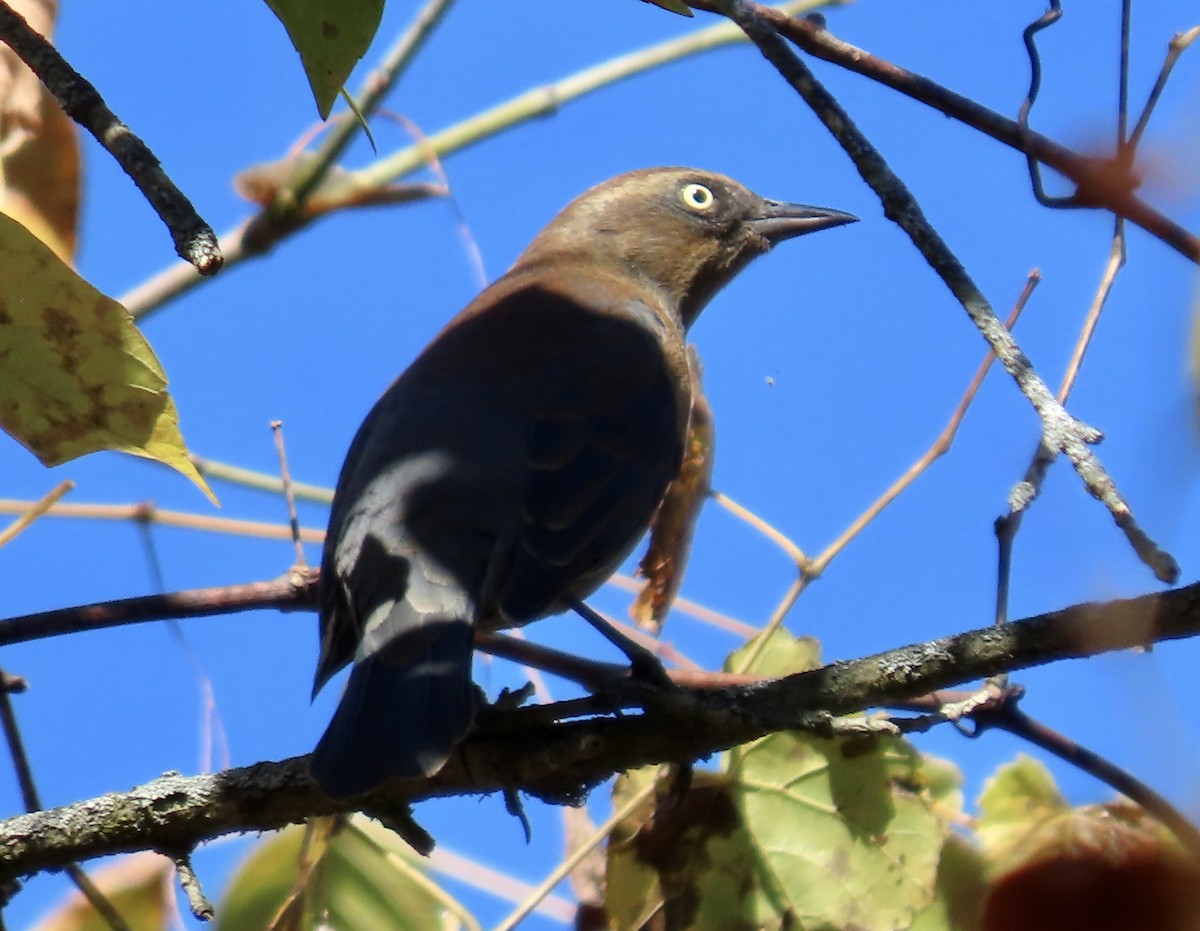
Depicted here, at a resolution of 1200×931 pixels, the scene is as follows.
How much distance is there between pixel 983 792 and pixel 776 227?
10.5 ft

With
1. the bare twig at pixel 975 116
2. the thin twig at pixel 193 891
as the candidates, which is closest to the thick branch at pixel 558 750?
the thin twig at pixel 193 891

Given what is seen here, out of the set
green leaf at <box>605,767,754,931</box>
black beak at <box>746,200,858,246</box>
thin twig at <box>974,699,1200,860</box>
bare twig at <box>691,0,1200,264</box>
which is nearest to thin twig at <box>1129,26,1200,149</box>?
bare twig at <box>691,0,1200,264</box>

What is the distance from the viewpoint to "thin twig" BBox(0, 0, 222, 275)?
179 centimetres

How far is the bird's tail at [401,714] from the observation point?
8.76ft

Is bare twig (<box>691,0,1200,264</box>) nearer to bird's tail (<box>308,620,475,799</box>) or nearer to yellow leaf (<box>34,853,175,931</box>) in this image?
bird's tail (<box>308,620,475,799</box>)

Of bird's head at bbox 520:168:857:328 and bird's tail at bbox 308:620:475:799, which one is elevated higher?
bird's head at bbox 520:168:857:328

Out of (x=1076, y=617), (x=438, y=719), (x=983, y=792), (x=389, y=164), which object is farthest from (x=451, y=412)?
(x=1076, y=617)

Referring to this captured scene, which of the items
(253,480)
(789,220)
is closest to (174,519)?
(253,480)

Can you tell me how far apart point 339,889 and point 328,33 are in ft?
5.87

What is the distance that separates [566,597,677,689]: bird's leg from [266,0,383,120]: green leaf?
46.5 inches

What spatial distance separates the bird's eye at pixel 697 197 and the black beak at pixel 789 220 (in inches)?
6.6

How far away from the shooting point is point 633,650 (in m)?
3.23

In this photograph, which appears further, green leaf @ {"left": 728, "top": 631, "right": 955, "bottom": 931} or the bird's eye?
the bird's eye

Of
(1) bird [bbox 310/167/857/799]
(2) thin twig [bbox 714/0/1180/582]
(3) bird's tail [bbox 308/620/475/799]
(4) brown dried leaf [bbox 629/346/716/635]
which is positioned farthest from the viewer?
(4) brown dried leaf [bbox 629/346/716/635]
